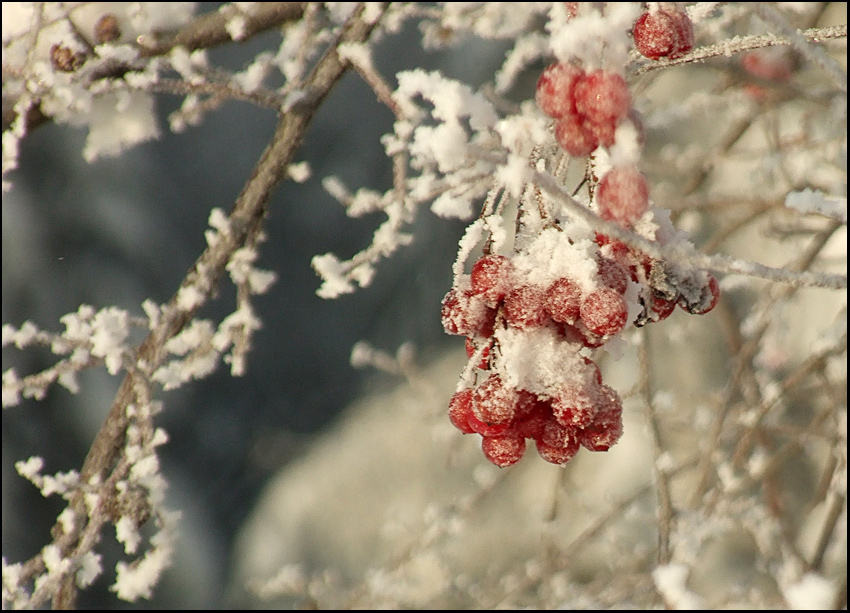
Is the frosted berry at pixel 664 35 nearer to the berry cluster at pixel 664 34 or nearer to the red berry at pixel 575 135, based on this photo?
the berry cluster at pixel 664 34

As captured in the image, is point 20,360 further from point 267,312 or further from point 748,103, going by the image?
point 748,103

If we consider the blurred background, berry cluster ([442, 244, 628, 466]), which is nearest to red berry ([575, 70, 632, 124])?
berry cluster ([442, 244, 628, 466])

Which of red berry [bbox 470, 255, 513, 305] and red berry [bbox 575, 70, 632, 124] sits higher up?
red berry [bbox 575, 70, 632, 124]

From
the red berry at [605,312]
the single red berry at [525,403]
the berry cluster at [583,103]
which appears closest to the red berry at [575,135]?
the berry cluster at [583,103]

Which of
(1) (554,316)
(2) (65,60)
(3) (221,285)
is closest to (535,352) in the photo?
(1) (554,316)

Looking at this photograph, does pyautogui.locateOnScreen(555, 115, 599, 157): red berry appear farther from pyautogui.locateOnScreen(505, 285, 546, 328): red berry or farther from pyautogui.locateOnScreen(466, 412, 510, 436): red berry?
pyautogui.locateOnScreen(466, 412, 510, 436): red berry
